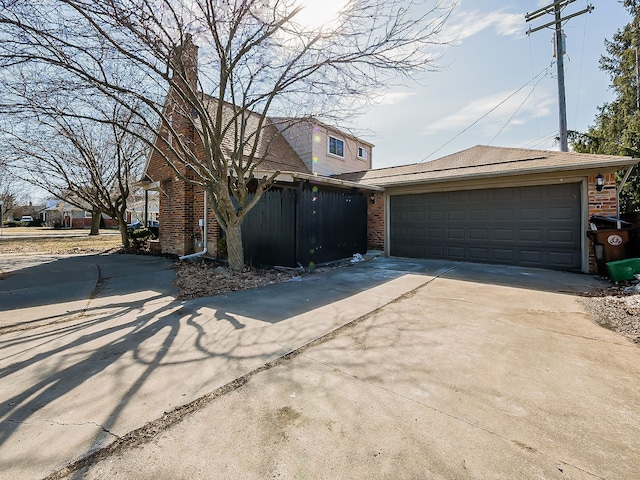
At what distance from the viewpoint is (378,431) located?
6.06 ft

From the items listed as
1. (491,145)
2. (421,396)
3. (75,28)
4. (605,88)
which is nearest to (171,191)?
(75,28)

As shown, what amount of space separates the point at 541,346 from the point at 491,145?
9597mm

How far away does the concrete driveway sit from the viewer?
1.62 m

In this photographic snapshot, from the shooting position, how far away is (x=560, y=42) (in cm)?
1062

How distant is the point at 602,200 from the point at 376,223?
599 cm

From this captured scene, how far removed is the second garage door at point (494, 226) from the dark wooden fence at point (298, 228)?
2299mm

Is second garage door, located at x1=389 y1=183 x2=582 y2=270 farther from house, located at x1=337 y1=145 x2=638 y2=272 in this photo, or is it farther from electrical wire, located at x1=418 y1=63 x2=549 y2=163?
electrical wire, located at x1=418 y1=63 x2=549 y2=163

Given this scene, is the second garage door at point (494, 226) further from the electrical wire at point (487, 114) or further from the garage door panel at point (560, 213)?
the electrical wire at point (487, 114)

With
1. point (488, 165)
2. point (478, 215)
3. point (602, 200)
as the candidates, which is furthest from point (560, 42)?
point (478, 215)

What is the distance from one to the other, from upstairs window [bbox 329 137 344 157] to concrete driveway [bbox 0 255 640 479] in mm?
11222

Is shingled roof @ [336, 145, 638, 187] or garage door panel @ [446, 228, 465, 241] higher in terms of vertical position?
shingled roof @ [336, 145, 638, 187]

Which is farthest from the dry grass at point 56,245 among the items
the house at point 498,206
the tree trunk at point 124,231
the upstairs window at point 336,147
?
the house at point 498,206

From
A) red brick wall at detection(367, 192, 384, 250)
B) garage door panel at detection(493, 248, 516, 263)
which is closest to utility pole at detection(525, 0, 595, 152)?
garage door panel at detection(493, 248, 516, 263)

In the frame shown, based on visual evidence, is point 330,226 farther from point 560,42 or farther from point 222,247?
point 560,42
